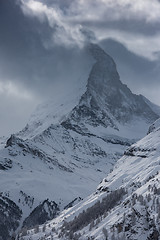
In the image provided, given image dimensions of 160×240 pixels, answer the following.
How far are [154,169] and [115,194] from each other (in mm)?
18758

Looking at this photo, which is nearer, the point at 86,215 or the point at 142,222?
the point at 142,222

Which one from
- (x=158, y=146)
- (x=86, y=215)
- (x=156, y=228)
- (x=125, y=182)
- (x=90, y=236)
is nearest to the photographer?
(x=156, y=228)

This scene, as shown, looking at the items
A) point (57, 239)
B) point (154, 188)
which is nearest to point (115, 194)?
point (57, 239)

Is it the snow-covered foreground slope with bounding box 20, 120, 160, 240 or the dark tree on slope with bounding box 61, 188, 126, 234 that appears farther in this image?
the dark tree on slope with bounding box 61, 188, 126, 234

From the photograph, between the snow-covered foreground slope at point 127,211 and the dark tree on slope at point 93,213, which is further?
the dark tree on slope at point 93,213

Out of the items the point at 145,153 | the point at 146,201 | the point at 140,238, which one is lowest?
the point at 140,238

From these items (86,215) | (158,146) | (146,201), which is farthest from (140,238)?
(158,146)

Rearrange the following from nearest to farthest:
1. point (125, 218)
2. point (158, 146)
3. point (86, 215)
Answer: point (125, 218), point (86, 215), point (158, 146)

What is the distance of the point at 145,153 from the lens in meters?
197

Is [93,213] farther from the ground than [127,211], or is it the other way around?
[93,213]

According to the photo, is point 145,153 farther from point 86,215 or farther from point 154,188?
point 154,188

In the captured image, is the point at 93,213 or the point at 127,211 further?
the point at 93,213

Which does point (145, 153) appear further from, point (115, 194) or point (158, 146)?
point (115, 194)

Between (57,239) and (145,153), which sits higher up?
(145,153)
